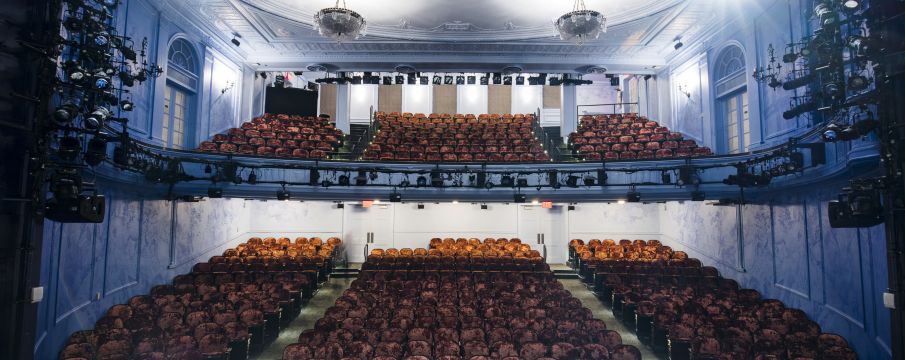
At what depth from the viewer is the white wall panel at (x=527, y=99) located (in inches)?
849

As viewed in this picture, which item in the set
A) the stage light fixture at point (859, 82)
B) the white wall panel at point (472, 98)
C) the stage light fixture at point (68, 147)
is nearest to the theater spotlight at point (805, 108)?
the stage light fixture at point (859, 82)

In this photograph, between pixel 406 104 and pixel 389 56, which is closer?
pixel 389 56

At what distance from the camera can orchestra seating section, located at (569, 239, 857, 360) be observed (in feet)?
21.7

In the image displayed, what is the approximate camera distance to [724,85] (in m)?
11.4

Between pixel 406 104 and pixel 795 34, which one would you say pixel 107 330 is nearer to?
pixel 795 34

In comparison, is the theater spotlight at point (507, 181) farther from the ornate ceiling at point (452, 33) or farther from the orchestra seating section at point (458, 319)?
the ornate ceiling at point (452, 33)

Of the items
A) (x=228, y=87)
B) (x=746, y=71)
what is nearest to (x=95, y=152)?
(x=228, y=87)

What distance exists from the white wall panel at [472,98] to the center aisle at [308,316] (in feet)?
37.1

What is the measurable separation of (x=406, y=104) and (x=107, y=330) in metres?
16.1

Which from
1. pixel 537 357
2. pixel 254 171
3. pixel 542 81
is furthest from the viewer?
pixel 542 81

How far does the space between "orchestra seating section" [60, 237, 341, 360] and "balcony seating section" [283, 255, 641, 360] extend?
121 centimetres

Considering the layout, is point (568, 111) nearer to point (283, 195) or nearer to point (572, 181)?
point (572, 181)

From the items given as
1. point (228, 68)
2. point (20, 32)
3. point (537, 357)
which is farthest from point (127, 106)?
point (228, 68)

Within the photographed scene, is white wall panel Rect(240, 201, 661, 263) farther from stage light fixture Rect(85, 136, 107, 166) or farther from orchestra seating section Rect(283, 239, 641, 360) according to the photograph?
stage light fixture Rect(85, 136, 107, 166)
